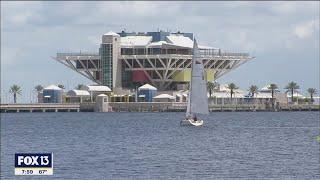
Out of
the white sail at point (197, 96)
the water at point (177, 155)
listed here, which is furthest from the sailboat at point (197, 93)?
the water at point (177, 155)

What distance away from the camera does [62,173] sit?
61.7m

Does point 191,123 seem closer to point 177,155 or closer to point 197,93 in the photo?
point 197,93

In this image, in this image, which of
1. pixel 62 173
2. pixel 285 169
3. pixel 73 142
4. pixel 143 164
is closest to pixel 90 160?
pixel 143 164

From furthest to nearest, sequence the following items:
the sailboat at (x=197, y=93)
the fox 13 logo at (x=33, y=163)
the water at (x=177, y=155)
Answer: the sailboat at (x=197, y=93) → the water at (x=177, y=155) → the fox 13 logo at (x=33, y=163)

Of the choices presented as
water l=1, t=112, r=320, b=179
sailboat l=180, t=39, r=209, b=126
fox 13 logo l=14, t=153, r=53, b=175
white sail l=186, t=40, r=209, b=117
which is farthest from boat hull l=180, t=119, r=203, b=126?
fox 13 logo l=14, t=153, r=53, b=175

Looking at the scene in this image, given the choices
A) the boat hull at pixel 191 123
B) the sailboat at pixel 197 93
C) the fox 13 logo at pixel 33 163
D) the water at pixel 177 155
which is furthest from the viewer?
the boat hull at pixel 191 123

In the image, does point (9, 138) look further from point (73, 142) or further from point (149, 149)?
point (149, 149)

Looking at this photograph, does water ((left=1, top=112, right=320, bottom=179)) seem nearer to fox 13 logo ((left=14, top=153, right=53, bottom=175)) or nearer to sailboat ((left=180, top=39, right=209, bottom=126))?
sailboat ((left=180, top=39, right=209, bottom=126))

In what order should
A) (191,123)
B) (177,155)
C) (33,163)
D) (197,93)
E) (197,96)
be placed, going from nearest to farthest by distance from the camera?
1. (33,163)
2. (177,155)
3. (197,96)
4. (197,93)
5. (191,123)

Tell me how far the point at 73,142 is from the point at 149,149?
14.7 meters

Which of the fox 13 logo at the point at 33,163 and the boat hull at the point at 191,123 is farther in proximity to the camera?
the boat hull at the point at 191,123

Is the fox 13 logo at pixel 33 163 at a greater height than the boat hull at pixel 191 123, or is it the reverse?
the boat hull at pixel 191 123

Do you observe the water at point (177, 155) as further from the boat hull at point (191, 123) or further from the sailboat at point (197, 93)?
the boat hull at point (191, 123)

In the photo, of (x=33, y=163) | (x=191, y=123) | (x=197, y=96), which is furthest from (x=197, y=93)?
(x=33, y=163)
